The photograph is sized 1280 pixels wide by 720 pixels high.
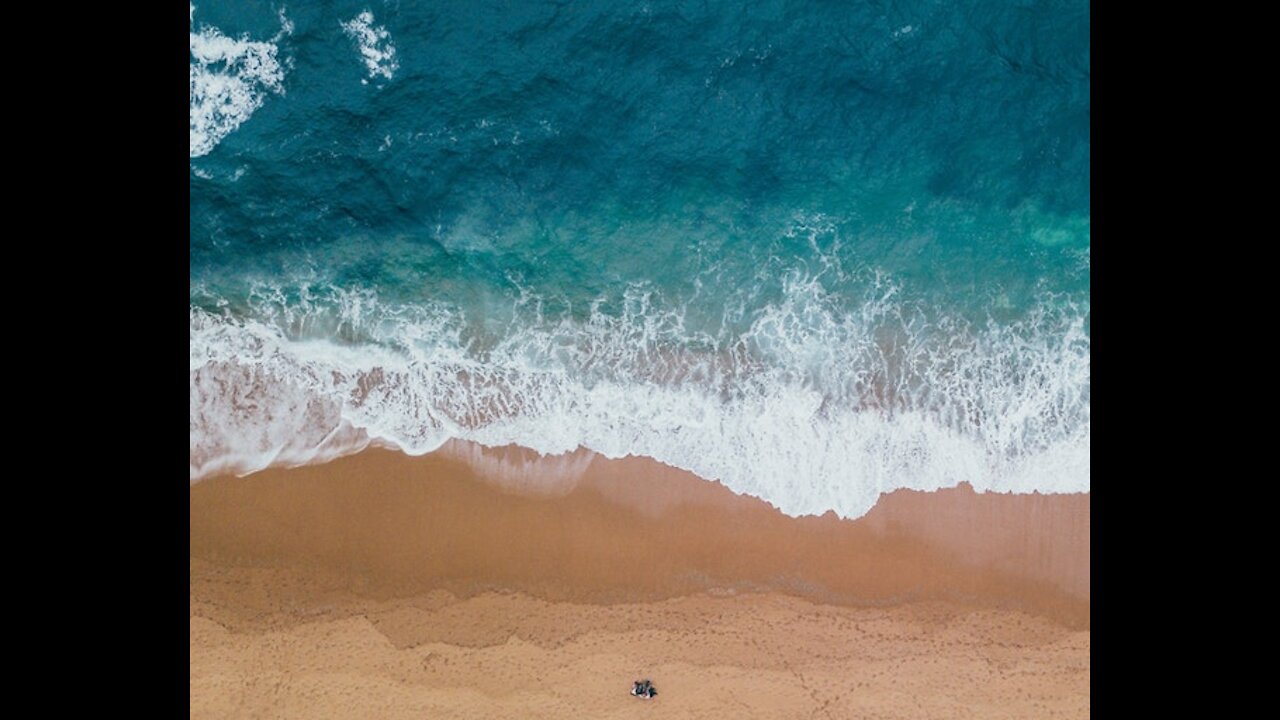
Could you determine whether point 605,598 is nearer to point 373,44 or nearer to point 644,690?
point 644,690

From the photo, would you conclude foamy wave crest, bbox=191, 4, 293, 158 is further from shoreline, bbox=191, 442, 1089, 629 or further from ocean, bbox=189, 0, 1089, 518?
shoreline, bbox=191, 442, 1089, 629

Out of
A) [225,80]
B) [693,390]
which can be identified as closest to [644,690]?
[693,390]

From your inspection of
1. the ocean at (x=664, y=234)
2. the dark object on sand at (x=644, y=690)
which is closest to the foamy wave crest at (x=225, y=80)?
the ocean at (x=664, y=234)

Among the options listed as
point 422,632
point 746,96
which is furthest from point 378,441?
point 746,96

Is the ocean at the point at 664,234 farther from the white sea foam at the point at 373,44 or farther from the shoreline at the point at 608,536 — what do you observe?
the shoreline at the point at 608,536

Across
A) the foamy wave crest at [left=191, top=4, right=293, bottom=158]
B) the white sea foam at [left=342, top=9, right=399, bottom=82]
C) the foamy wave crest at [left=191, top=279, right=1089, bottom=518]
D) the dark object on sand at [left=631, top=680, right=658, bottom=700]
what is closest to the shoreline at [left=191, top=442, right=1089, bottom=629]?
the foamy wave crest at [left=191, top=279, right=1089, bottom=518]

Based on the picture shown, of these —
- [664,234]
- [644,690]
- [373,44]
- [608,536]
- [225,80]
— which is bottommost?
[644,690]
